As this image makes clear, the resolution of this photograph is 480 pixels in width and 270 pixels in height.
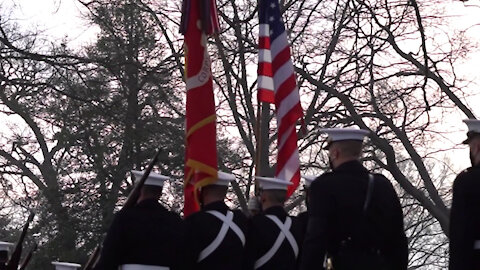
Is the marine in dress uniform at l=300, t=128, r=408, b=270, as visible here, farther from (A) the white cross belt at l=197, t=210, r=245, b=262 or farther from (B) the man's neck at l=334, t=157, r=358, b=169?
(A) the white cross belt at l=197, t=210, r=245, b=262

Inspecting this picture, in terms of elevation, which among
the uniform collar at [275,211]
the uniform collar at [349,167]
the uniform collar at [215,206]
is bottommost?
the uniform collar at [349,167]

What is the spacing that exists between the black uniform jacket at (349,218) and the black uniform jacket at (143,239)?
5.59 feet

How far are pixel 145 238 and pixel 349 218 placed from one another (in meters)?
1.95

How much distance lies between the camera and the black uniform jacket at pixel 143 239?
26.1 ft

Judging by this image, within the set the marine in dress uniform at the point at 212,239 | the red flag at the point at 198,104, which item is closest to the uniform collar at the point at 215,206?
the marine in dress uniform at the point at 212,239

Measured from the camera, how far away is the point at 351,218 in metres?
6.71

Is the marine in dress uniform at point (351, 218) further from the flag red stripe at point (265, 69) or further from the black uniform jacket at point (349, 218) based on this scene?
the flag red stripe at point (265, 69)

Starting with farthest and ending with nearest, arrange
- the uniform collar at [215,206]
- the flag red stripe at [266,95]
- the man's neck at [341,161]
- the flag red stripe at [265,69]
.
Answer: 1. the flag red stripe at [265,69]
2. the flag red stripe at [266,95]
3. the uniform collar at [215,206]
4. the man's neck at [341,161]

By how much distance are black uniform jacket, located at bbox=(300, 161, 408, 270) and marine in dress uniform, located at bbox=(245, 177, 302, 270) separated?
2.02 metres

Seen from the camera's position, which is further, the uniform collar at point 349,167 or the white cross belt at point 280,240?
the white cross belt at point 280,240

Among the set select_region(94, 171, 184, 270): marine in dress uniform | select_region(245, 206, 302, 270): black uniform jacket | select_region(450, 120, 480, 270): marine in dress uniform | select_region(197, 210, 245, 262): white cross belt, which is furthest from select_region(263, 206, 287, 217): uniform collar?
select_region(450, 120, 480, 270): marine in dress uniform

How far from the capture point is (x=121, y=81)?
22.6m

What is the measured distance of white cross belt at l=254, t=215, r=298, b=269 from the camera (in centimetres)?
877

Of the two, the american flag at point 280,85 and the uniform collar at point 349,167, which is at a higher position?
the american flag at point 280,85
